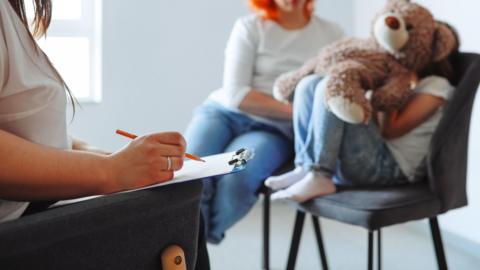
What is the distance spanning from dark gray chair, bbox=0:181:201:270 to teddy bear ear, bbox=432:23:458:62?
105 cm

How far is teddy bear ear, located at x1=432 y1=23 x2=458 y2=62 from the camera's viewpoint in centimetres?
155

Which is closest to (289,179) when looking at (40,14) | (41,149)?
(40,14)

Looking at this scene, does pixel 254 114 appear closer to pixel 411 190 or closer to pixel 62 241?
pixel 411 190

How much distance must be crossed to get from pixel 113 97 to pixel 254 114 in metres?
0.98

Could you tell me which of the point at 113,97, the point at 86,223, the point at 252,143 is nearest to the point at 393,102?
the point at 252,143

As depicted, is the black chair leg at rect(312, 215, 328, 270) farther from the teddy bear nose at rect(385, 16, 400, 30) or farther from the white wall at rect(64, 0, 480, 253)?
the white wall at rect(64, 0, 480, 253)

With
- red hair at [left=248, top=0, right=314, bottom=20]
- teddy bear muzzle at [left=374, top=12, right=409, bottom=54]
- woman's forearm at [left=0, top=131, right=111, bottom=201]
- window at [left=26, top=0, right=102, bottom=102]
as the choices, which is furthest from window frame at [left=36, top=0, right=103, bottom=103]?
woman's forearm at [left=0, top=131, right=111, bottom=201]

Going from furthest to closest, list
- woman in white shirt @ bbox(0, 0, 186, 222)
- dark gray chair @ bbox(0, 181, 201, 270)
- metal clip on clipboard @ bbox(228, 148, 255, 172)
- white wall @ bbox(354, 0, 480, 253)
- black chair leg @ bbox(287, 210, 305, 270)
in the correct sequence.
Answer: white wall @ bbox(354, 0, 480, 253)
black chair leg @ bbox(287, 210, 305, 270)
metal clip on clipboard @ bbox(228, 148, 255, 172)
woman in white shirt @ bbox(0, 0, 186, 222)
dark gray chair @ bbox(0, 181, 201, 270)

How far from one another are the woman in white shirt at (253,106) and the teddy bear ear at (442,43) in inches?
18.9

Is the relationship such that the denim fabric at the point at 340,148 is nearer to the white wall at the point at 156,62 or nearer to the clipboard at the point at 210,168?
the clipboard at the point at 210,168

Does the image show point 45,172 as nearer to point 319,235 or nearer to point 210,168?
point 210,168

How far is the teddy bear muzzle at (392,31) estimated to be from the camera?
1526 millimetres

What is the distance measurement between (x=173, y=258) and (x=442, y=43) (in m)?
1.11

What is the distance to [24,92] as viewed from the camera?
71 cm
